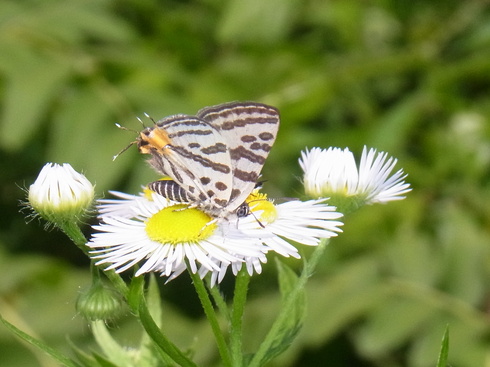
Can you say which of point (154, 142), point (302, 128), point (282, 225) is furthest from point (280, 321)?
point (302, 128)

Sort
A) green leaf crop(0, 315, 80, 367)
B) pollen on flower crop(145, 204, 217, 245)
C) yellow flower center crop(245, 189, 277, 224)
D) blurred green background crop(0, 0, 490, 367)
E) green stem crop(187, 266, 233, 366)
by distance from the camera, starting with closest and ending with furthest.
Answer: green leaf crop(0, 315, 80, 367) < green stem crop(187, 266, 233, 366) < pollen on flower crop(145, 204, 217, 245) < yellow flower center crop(245, 189, 277, 224) < blurred green background crop(0, 0, 490, 367)

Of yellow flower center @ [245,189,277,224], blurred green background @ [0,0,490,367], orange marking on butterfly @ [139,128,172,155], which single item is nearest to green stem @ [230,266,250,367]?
yellow flower center @ [245,189,277,224]

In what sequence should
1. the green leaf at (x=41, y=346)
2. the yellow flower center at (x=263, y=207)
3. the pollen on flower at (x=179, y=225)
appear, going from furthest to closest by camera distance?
1. the yellow flower center at (x=263, y=207)
2. the pollen on flower at (x=179, y=225)
3. the green leaf at (x=41, y=346)

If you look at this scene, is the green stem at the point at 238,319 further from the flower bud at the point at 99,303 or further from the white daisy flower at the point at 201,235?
the flower bud at the point at 99,303

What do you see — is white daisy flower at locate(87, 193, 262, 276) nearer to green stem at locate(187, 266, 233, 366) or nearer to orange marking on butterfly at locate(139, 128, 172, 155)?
green stem at locate(187, 266, 233, 366)

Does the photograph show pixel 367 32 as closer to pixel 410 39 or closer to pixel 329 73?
pixel 410 39

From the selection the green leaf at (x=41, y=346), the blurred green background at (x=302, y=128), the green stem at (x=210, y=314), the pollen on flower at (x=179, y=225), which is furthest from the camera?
the blurred green background at (x=302, y=128)

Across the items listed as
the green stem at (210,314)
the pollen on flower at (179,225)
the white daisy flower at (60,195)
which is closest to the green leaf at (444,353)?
the green stem at (210,314)
